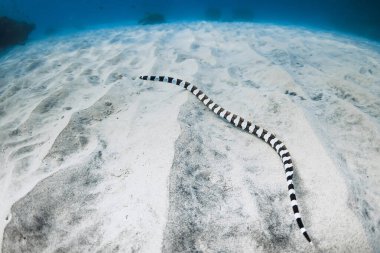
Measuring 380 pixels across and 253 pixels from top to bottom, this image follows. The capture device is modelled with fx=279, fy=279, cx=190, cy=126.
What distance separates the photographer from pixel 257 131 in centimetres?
512

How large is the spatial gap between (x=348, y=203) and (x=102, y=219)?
3080 millimetres

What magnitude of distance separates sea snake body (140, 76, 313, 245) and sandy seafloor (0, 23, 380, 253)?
12 cm

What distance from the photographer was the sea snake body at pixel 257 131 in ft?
11.8

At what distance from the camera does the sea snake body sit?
358cm

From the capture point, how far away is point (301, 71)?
8117mm

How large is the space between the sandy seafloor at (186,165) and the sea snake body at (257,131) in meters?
0.12

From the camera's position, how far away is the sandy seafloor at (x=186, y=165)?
3.26m

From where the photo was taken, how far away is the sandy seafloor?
3.26 meters

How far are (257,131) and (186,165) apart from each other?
173cm

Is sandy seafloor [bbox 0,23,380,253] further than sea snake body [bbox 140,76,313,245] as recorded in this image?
No

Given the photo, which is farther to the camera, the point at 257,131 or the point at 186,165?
the point at 257,131

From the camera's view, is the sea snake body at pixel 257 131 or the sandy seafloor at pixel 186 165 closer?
the sandy seafloor at pixel 186 165

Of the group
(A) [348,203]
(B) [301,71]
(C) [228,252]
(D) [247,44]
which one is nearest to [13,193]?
(C) [228,252]

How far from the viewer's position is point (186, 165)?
4.07 metres
